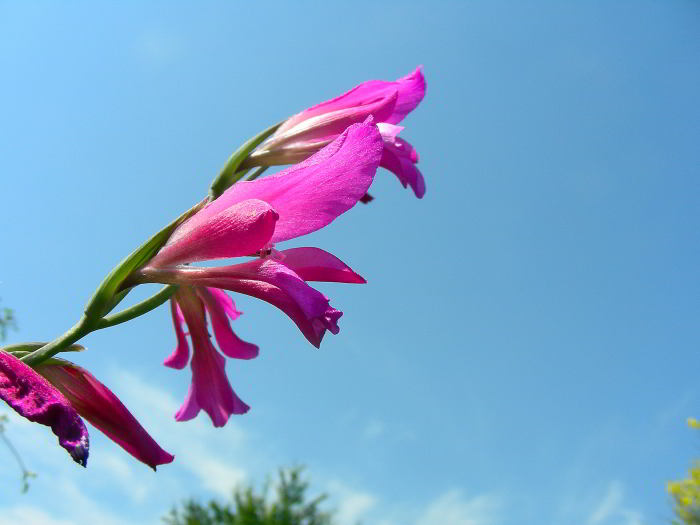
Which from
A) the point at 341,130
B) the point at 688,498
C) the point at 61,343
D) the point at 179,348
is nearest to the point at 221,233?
the point at 61,343

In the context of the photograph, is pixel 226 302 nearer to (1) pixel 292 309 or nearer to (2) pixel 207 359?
(2) pixel 207 359

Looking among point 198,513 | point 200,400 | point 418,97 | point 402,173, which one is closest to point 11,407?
point 200,400

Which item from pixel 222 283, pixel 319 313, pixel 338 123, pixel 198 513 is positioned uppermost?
pixel 198 513

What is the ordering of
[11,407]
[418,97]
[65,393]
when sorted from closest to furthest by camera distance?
[11,407]
[65,393]
[418,97]

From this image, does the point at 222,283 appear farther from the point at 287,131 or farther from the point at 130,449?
the point at 287,131

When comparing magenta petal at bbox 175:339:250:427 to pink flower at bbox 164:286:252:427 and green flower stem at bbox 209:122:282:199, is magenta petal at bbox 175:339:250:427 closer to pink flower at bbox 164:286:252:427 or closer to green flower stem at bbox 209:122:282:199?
pink flower at bbox 164:286:252:427

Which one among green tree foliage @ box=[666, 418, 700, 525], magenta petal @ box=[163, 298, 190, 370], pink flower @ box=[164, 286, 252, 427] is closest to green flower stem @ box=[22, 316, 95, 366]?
pink flower @ box=[164, 286, 252, 427]
